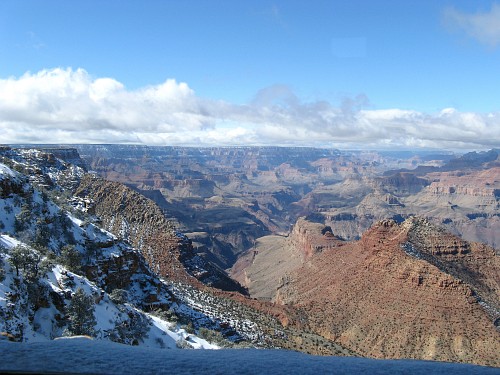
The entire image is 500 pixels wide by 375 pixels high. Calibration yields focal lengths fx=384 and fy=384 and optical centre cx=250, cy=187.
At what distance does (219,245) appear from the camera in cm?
19400

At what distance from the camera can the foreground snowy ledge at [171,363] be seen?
18.5ft

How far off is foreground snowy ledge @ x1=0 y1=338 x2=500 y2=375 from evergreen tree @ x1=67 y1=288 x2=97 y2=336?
15.3m

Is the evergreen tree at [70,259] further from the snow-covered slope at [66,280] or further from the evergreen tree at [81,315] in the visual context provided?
the evergreen tree at [81,315]

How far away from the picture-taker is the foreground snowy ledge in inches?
222

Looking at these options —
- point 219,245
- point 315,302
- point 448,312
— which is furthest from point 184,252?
point 219,245

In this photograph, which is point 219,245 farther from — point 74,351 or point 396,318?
→ point 74,351

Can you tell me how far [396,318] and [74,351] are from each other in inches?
2024

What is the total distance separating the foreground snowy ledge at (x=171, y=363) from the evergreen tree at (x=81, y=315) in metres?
15.3

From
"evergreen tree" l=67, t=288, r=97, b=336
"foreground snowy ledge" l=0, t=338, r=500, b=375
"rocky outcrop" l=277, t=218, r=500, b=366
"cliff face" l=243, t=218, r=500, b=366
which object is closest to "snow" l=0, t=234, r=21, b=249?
"evergreen tree" l=67, t=288, r=97, b=336

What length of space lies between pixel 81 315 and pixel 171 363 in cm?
1778

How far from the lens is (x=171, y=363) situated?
20.5 ft

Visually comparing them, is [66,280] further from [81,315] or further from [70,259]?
[70,259]

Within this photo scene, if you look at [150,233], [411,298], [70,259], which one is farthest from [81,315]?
[150,233]

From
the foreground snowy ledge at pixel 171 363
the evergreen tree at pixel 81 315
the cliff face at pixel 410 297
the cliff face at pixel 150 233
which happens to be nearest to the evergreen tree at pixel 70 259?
the evergreen tree at pixel 81 315
